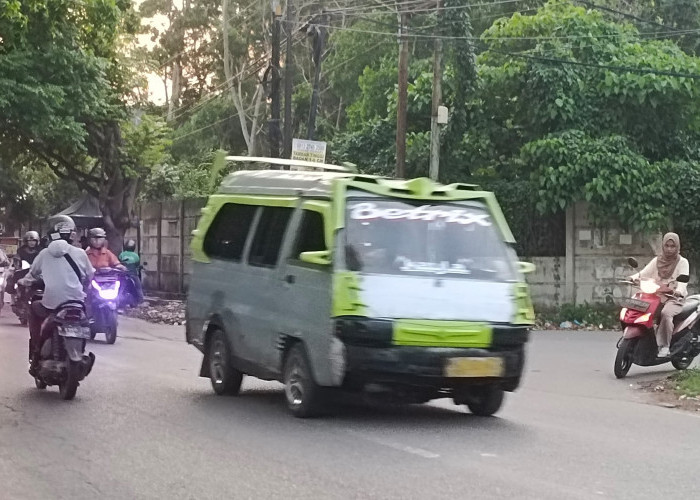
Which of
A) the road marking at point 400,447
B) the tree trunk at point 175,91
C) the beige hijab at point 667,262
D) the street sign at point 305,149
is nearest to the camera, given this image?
the road marking at point 400,447

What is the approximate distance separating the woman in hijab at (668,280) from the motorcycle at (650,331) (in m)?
0.07

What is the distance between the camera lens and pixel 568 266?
2327cm

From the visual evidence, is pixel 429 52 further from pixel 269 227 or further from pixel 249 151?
pixel 269 227

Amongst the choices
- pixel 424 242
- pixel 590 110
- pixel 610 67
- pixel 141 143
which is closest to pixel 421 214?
pixel 424 242

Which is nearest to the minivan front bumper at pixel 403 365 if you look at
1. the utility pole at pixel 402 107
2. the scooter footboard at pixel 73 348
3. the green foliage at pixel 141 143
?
the scooter footboard at pixel 73 348

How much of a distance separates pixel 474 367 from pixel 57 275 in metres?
4.46

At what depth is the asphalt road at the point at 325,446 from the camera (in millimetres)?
6785

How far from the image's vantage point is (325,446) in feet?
26.4

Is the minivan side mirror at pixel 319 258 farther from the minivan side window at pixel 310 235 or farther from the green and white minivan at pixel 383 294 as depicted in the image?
the minivan side window at pixel 310 235

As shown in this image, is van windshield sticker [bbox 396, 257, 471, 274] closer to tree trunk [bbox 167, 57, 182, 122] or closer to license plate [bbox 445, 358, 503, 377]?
license plate [bbox 445, 358, 503, 377]

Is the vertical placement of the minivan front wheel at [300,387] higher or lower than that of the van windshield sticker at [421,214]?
Answer: lower

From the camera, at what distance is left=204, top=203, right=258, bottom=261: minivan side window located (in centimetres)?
1068

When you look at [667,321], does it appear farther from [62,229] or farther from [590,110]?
[590,110]

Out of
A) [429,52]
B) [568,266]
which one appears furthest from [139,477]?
[429,52]
